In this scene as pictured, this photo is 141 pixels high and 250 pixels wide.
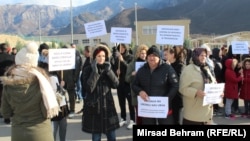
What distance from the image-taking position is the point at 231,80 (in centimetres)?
965

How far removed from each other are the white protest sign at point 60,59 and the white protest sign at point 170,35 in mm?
2095

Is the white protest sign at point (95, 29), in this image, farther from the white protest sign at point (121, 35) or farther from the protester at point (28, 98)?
the protester at point (28, 98)

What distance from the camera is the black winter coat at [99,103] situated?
5641mm

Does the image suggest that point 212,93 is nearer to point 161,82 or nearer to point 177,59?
point 161,82

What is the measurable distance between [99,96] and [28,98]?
150 centimetres

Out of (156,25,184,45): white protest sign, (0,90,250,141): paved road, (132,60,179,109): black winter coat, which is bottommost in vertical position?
(0,90,250,141): paved road

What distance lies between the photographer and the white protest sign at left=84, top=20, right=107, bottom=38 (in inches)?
352

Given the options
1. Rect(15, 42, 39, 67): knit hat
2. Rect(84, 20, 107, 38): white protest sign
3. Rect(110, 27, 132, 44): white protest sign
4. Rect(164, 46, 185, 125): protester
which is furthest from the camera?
Rect(110, 27, 132, 44): white protest sign

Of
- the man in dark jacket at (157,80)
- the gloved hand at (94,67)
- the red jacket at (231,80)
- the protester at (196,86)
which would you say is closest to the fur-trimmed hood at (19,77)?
the gloved hand at (94,67)

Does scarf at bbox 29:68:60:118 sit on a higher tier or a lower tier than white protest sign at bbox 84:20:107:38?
lower

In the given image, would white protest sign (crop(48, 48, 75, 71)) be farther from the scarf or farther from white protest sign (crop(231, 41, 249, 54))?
white protest sign (crop(231, 41, 249, 54))

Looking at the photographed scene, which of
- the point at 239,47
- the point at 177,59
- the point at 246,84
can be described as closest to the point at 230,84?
the point at 246,84

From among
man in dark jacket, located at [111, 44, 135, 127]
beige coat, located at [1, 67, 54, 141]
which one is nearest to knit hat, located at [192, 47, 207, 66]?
beige coat, located at [1, 67, 54, 141]

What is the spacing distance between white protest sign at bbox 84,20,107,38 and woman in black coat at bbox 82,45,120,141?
325cm
